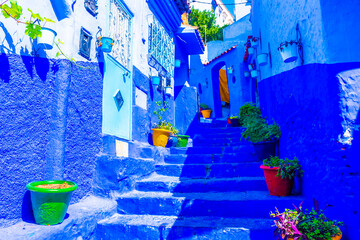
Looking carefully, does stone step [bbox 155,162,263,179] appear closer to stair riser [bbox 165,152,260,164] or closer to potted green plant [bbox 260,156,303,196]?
stair riser [bbox 165,152,260,164]

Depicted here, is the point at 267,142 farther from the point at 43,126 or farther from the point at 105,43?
the point at 43,126

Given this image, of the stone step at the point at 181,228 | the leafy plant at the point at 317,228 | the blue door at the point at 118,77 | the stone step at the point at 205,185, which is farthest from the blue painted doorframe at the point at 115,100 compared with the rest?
the leafy plant at the point at 317,228

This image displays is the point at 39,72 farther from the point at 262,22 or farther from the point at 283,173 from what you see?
the point at 262,22

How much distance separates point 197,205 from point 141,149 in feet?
6.37

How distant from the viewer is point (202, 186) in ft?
13.4

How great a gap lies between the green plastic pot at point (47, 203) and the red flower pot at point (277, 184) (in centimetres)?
242

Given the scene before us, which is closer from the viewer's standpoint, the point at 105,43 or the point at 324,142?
the point at 324,142

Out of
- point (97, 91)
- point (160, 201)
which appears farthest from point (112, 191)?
point (97, 91)

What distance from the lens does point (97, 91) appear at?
396cm

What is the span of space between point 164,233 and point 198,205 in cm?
60

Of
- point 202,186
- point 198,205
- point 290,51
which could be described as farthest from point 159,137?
point 290,51

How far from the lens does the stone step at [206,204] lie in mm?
3293

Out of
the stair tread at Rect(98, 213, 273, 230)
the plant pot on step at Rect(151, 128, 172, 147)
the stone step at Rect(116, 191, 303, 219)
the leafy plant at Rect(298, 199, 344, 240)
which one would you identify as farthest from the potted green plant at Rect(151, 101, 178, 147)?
the leafy plant at Rect(298, 199, 344, 240)

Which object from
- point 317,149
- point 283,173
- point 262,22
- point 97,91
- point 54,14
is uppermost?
point 262,22
